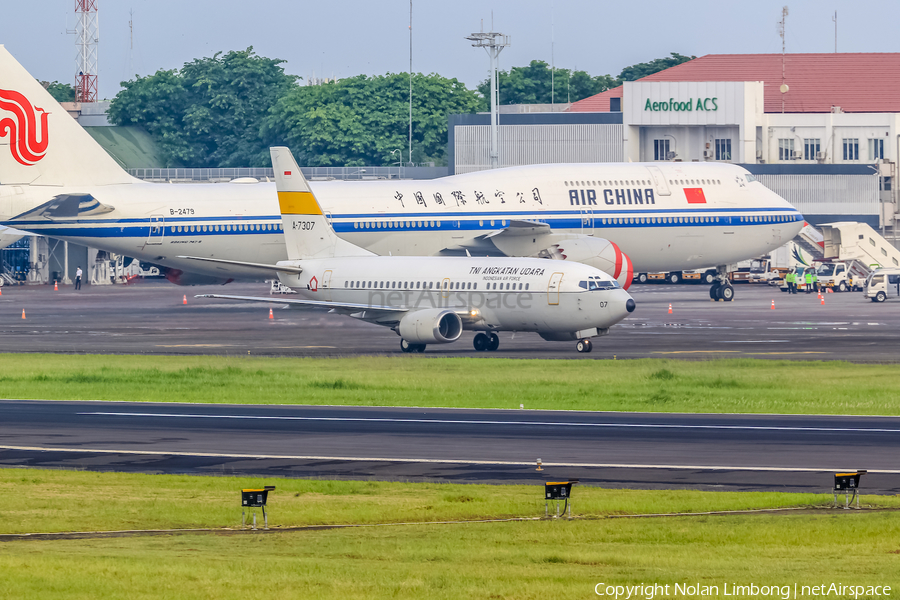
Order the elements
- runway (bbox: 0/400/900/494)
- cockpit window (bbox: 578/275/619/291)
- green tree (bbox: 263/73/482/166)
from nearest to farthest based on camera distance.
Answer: runway (bbox: 0/400/900/494)
cockpit window (bbox: 578/275/619/291)
green tree (bbox: 263/73/482/166)

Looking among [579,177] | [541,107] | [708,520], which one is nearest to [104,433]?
[708,520]

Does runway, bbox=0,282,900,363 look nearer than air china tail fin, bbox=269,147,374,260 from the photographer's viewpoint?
Yes

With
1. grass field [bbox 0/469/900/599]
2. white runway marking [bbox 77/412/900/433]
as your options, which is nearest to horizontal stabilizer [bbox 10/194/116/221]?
white runway marking [bbox 77/412/900/433]

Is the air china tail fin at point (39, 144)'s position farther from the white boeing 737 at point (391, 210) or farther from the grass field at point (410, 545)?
the grass field at point (410, 545)

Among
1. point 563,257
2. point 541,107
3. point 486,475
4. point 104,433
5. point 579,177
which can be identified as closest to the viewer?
point 486,475

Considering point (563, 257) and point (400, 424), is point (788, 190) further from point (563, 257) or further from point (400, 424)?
point (400, 424)

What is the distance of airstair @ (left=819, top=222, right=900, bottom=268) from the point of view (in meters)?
107

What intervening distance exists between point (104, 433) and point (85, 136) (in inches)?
1743

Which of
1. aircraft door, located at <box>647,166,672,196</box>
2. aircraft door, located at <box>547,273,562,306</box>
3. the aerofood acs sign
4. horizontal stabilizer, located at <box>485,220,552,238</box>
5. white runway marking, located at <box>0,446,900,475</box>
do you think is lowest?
white runway marking, located at <box>0,446,900,475</box>

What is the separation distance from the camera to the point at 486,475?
2600cm

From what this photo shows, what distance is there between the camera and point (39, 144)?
7188 centimetres

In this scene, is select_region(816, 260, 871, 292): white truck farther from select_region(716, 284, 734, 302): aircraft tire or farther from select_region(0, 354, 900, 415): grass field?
select_region(0, 354, 900, 415): grass field

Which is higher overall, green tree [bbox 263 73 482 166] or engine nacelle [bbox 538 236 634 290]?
green tree [bbox 263 73 482 166]

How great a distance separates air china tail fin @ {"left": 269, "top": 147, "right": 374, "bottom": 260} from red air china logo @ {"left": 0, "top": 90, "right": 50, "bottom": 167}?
18667 mm
